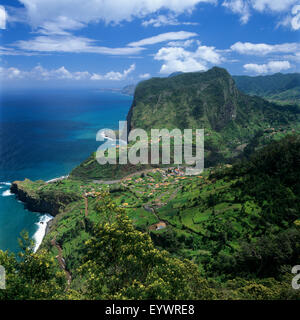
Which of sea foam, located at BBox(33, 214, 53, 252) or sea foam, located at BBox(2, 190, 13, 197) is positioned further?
sea foam, located at BBox(2, 190, 13, 197)

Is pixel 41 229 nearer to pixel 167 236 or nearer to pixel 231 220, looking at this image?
pixel 167 236

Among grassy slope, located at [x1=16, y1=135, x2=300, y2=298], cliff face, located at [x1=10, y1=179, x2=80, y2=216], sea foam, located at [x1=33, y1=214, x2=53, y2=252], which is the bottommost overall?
sea foam, located at [x1=33, y1=214, x2=53, y2=252]

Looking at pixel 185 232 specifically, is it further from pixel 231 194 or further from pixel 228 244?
pixel 231 194

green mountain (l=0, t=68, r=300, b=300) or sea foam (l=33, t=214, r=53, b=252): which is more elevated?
green mountain (l=0, t=68, r=300, b=300)

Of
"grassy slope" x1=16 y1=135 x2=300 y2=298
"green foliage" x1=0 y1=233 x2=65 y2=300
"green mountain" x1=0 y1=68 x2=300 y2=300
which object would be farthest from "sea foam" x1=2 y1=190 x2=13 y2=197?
"green foliage" x1=0 y1=233 x2=65 y2=300

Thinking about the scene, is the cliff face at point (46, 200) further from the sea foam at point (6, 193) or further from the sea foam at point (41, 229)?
the sea foam at point (6, 193)

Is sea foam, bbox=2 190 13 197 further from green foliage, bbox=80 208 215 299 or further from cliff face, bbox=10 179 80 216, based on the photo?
green foliage, bbox=80 208 215 299

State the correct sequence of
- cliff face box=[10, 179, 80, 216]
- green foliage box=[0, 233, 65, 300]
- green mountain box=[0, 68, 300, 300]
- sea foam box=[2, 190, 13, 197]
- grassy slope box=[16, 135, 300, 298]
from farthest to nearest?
sea foam box=[2, 190, 13, 197], cliff face box=[10, 179, 80, 216], grassy slope box=[16, 135, 300, 298], green mountain box=[0, 68, 300, 300], green foliage box=[0, 233, 65, 300]

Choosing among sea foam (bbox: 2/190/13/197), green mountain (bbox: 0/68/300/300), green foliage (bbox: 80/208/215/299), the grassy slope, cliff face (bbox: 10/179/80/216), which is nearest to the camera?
green foliage (bbox: 80/208/215/299)

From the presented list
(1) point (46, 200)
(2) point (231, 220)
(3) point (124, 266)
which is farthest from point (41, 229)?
(3) point (124, 266)

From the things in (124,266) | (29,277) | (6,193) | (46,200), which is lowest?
(46,200)
